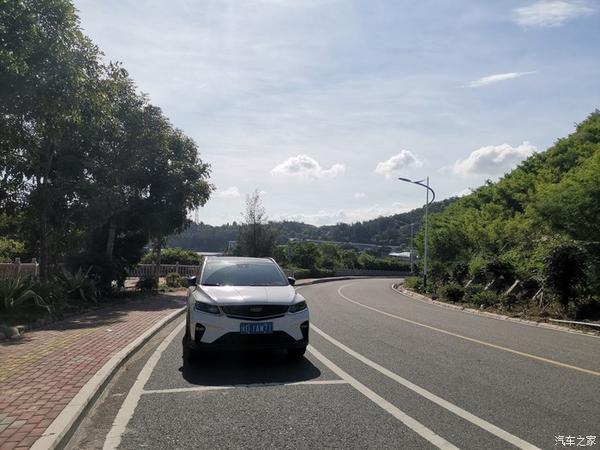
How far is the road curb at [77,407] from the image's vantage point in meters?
4.50

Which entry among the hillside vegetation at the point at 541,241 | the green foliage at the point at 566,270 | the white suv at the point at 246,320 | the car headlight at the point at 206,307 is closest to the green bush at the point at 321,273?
the hillside vegetation at the point at 541,241

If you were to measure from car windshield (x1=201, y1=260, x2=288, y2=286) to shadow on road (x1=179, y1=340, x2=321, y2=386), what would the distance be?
1206mm

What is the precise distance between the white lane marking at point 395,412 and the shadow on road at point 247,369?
0.37 meters

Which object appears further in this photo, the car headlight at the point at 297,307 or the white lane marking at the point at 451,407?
the car headlight at the point at 297,307

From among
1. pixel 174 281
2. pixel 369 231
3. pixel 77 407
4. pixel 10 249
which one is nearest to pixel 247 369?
pixel 77 407

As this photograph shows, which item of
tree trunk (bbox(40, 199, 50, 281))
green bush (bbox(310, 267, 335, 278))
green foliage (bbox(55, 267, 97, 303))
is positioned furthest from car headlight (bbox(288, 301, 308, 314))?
green bush (bbox(310, 267, 335, 278))

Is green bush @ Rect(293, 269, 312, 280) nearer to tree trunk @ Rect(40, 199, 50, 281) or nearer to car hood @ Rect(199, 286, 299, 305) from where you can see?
tree trunk @ Rect(40, 199, 50, 281)

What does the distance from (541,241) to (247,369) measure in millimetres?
18745

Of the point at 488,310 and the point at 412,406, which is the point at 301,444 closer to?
the point at 412,406

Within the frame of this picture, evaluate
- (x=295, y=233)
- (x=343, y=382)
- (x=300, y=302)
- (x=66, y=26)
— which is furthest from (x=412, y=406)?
(x=295, y=233)

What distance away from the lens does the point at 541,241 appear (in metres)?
23.0

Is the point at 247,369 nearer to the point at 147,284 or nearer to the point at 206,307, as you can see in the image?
the point at 206,307

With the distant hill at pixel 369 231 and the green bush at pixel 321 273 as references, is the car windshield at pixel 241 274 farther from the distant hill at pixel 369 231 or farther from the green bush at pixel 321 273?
the distant hill at pixel 369 231

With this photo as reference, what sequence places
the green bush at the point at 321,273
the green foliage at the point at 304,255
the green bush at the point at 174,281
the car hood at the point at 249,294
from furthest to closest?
the green foliage at the point at 304,255 < the green bush at the point at 321,273 < the green bush at the point at 174,281 < the car hood at the point at 249,294
